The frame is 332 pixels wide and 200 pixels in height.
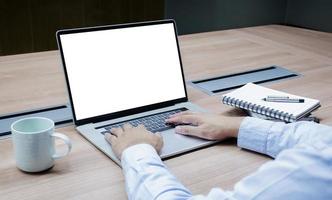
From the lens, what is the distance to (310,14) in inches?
162

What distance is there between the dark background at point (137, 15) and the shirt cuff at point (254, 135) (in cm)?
224

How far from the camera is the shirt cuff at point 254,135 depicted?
109 cm

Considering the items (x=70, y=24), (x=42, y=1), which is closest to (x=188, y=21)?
(x=70, y=24)

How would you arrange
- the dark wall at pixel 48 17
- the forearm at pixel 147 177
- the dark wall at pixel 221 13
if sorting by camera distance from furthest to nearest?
the dark wall at pixel 221 13 → the dark wall at pixel 48 17 → the forearm at pixel 147 177

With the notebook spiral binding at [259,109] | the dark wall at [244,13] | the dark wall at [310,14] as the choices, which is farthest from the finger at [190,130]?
the dark wall at [310,14]

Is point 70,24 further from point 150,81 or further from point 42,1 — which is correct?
point 150,81

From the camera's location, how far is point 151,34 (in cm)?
131

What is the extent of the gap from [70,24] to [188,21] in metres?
1.11

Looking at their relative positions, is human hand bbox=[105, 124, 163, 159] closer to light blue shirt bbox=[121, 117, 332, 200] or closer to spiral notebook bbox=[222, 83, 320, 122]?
light blue shirt bbox=[121, 117, 332, 200]

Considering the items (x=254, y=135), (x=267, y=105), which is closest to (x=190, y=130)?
(x=254, y=135)

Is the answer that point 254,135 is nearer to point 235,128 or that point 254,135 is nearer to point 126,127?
point 235,128

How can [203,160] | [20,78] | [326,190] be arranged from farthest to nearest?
[20,78], [203,160], [326,190]

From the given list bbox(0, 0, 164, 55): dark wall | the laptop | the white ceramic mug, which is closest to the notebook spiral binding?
the laptop

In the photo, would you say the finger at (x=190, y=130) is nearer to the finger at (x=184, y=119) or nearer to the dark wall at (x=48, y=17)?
the finger at (x=184, y=119)
